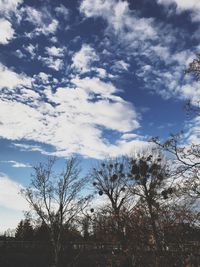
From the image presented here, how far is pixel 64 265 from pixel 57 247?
21.7 ft

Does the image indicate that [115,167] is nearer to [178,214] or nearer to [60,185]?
[60,185]

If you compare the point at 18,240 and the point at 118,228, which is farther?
the point at 18,240

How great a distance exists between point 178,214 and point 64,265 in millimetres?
Result: 22053

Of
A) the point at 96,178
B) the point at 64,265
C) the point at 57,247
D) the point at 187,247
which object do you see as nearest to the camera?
the point at 187,247

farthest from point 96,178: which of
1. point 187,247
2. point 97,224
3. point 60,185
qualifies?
point 187,247

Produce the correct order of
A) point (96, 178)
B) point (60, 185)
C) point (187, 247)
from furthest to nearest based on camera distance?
point (96, 178)
point (60, 185)
point (187, 247)

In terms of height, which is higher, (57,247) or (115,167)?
(115,167)

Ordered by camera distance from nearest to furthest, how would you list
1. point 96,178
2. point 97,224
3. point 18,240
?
1. point 97,224
2. point 96,178
3. point 18,240

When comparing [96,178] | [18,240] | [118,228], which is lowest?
[118,228]

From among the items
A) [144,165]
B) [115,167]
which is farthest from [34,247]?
[144,165]

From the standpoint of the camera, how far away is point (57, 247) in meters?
20.5

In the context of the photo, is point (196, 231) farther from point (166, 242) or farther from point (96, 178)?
point (96, 178)

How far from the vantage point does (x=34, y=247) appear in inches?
1142

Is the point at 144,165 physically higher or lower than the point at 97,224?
higher
